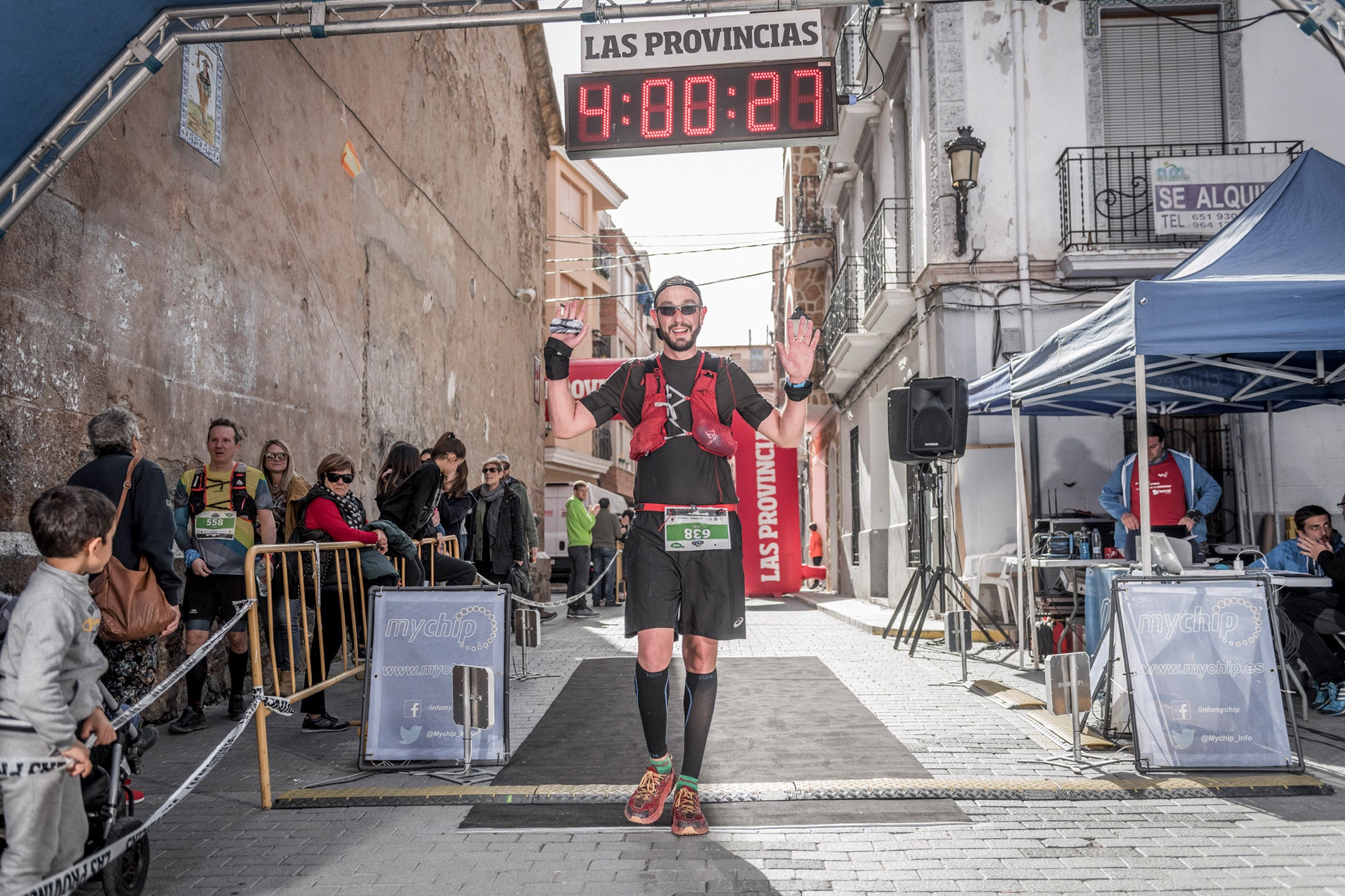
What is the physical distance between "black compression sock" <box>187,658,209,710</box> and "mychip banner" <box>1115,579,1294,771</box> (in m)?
5.21

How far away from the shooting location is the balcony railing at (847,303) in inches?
697

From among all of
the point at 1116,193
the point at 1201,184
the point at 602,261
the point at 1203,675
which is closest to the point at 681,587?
the point at 1203,675

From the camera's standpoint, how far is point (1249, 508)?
37.9ft

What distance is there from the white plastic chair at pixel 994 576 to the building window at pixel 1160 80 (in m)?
5.10

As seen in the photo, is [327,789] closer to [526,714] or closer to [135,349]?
[526,714]

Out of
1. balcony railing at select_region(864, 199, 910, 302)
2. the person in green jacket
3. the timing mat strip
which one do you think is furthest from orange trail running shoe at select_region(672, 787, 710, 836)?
the person in green jacket

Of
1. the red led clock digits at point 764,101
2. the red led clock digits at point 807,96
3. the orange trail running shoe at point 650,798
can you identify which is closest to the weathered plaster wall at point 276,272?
the orange trail running shoe at point 650,798

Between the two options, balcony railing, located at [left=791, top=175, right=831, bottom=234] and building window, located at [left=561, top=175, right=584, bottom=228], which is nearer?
balcony railing, located at [left=791, top=175, right=831, bottom=234]

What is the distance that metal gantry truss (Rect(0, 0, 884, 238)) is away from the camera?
5.33 meters

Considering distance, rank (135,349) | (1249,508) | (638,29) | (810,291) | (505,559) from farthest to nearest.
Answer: (810,291) → (1249,508) → (505,559) → (638,29) → (135,349)

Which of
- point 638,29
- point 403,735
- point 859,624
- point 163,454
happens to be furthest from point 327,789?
point 859,624

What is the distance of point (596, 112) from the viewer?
8531mm

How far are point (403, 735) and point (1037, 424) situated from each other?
8781mm

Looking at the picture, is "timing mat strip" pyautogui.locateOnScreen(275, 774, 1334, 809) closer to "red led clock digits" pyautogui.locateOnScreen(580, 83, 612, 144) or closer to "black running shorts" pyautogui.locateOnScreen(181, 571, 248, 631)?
"black running shorts" pyautogui.locateOnScreen(181, 571, 248, 631)
